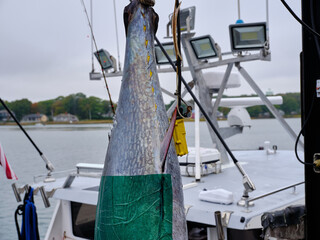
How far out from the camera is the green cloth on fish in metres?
1.82

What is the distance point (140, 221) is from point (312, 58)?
2.43 metres

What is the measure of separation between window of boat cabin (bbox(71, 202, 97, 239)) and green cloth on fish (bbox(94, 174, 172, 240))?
4.33 m

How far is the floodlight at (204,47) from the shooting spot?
6895mm

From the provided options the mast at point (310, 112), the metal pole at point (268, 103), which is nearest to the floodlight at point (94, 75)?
the metal pole at point (268, 103)

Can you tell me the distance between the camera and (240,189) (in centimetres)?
573

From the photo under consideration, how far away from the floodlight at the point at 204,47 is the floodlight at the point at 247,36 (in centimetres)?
55

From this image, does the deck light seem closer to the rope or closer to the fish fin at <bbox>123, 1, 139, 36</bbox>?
the fish fin at <bbox>123, 1, 139, 36</bbox>

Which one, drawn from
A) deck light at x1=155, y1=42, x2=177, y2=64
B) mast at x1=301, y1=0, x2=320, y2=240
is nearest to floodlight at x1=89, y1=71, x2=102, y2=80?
deck light at x1=155, y1=42, x2=177, y2=64

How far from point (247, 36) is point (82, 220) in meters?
4.31

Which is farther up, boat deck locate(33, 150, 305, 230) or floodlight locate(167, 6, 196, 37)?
floodlight locate(167, 6, 196, 37)

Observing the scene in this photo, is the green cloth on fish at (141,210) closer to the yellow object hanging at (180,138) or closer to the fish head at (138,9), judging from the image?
the yellow object hanging at (180,138)

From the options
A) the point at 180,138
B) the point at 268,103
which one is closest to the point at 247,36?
the point at 268,103

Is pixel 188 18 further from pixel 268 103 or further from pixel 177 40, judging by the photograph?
pixel 177 40

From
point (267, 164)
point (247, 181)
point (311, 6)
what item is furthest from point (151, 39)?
point (267, 164)
